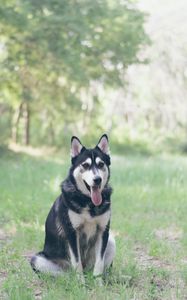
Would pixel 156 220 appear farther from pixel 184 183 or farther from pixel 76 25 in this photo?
pixel 76 25

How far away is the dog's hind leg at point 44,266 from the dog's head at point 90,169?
2.79 ft

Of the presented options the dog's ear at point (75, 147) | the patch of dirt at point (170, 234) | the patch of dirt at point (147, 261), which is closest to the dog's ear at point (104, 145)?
the dog's ear at point (75, 147)

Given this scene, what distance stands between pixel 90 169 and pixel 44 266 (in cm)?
120

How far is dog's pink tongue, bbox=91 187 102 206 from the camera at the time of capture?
605 cm

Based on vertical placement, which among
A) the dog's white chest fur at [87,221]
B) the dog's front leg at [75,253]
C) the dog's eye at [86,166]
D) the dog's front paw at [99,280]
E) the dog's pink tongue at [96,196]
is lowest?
the dog's front paw at [99,280]

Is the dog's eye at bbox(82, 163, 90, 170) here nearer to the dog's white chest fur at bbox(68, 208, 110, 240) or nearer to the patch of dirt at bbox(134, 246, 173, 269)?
the dog's white chest fur at bbox(68, 208, 110, 240)

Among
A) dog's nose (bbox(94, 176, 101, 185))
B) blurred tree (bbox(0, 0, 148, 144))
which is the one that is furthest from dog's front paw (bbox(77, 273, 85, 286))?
blurred tree (bbox(0, 0, 148, 144))

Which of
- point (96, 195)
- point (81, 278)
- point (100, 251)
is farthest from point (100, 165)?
point (81, 278)

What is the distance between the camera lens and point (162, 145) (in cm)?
3597

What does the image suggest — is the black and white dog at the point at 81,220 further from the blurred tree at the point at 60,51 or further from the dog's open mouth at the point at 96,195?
the blurred tree at the point at 60,51

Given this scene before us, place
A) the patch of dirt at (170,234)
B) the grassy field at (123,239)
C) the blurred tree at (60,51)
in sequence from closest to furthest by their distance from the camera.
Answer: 1. the grassy field at (123,239)
2. the patch of dirt at (170,234)
3. the blurred tree at (60,51)

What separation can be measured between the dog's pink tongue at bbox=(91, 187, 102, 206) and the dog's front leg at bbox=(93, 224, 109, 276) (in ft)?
1.00

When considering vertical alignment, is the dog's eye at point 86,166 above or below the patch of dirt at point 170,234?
above

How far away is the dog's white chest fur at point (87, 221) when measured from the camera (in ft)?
19.8
